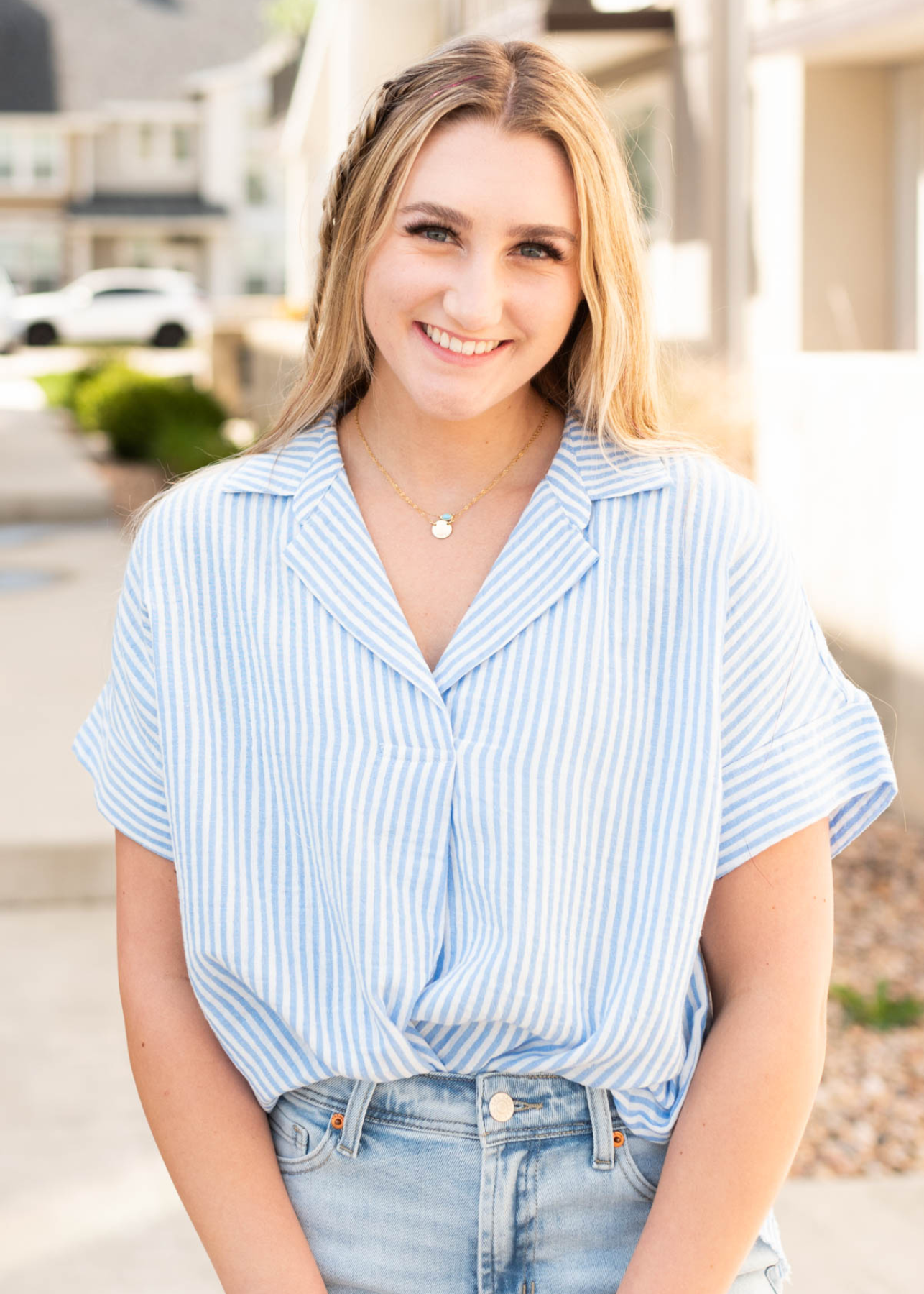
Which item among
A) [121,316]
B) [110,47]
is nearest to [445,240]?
[121,316]

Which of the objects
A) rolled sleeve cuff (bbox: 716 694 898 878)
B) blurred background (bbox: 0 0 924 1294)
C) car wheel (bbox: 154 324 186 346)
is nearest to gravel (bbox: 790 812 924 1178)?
blurred background (bbox: 0 0 924 1294)

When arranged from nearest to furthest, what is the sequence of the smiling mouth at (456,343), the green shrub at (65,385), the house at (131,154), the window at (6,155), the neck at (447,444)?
the smiling mouth at (456,343)
the neck at (447,444)
the green shrub at (65,385)
the house at (131,154)
the window at (6,155)

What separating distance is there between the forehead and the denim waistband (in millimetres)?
838

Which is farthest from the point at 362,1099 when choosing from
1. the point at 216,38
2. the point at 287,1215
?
the point at 216,38

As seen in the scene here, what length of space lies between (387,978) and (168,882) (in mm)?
315

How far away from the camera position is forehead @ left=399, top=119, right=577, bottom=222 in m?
1.55

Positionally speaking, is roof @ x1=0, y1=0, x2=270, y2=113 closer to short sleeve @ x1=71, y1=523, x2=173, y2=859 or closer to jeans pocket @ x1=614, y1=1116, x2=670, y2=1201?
short sleeve @ x1=71, y1=523, x2=173, y2=859

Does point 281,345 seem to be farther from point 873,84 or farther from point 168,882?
point 168,882

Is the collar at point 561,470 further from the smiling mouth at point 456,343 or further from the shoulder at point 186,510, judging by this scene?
the smiling mouth at point 456,343

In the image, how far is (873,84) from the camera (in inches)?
314

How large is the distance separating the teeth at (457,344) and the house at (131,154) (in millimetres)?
40126

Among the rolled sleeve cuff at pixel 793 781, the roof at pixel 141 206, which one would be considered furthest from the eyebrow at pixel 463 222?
the roof at pixel 141 206

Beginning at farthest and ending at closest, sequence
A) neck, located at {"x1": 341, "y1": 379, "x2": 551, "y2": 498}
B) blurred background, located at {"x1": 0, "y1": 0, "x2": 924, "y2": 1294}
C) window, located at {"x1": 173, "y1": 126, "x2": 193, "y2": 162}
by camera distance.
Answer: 1. window, located at {"x1": 173, "y1": 126, "x2": 193, "y2": 162}
2. blurred background, located at {"x1": 0, "y1": 0, "x2": 924, "y2": 1294}
3. neck, located at {"x1": 341, "y1": 379, "x2": 551, "y2": 498}

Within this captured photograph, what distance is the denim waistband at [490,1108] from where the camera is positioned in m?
1.52
